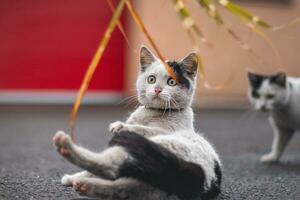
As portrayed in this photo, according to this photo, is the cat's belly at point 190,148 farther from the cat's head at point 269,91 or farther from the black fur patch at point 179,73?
the cat's head at point 269,91

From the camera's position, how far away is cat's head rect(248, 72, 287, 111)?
2395 millimetres

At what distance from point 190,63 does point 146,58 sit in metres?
0.14

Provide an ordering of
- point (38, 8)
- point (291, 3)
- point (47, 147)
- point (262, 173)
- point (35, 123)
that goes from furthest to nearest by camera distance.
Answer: point (291, 3) → point (38, 8) → point (35, 123) → point (47, 147) → point (262, 173)

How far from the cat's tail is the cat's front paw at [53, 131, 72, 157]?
124mm

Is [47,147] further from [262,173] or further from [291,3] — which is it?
[291,3]

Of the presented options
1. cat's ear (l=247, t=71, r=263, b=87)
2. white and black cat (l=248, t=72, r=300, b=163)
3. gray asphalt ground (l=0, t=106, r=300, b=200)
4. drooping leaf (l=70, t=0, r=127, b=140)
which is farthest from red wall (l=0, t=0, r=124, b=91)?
drooping leaf (l=70, t=0, r=127, b=140)

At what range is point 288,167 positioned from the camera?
2184 mm

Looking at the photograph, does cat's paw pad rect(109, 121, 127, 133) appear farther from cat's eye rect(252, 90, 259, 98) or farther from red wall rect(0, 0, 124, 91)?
red wall rect(0, 0, 124, 91)

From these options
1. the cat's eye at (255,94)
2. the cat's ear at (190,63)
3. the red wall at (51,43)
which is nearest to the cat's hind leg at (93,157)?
the cat's ear at (190,63)

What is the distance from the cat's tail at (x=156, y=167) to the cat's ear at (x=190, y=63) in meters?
0.33

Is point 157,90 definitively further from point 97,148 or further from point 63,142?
point 97,148

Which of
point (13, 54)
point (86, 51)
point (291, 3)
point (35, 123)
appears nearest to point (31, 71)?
point (13, 54)

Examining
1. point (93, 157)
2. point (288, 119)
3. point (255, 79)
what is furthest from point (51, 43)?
point (93, 157)

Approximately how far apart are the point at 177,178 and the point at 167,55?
3.89 metres
